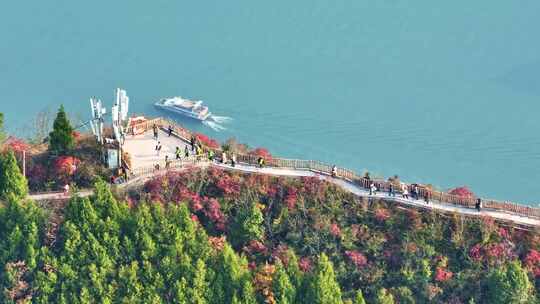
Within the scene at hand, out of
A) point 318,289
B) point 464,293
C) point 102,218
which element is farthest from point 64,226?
point 464,293

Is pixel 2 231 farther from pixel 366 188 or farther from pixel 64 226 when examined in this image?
pixel 366 188

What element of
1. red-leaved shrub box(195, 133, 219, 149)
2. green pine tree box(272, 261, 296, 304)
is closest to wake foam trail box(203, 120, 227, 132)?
red-leaved shrub box(195, 133, 219, 149)

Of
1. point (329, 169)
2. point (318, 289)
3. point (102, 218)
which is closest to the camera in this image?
point (318, 289)

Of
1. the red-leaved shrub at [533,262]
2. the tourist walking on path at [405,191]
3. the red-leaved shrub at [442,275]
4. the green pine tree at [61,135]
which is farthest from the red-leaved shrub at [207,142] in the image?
the red-leaved shrub at [533,262]

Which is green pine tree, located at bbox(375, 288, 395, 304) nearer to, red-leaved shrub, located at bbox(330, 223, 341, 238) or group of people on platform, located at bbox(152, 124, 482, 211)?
red-leaved shrub, located at bbox(330, 223, 341, 238)

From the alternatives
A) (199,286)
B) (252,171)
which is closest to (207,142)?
(252,171)

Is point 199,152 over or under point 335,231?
over

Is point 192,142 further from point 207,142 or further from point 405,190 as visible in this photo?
point 405,190
